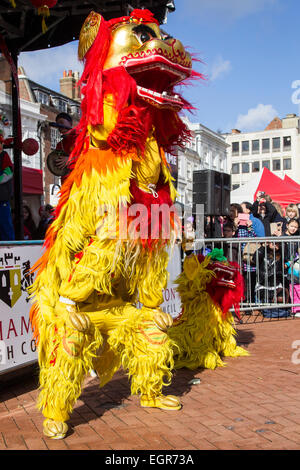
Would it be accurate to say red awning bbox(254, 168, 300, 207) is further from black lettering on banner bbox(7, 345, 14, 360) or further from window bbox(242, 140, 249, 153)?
window bbox(242, 140, 249, 153)

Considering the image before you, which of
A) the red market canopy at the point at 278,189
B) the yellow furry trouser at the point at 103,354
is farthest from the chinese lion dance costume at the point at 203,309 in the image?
the red market canopy at the point at 278,189

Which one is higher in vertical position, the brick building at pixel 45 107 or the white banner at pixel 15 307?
the brick building at pixel 45 107

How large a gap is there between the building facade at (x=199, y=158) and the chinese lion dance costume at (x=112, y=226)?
41.1m

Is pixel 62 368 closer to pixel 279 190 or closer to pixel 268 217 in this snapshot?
pixel 268 217

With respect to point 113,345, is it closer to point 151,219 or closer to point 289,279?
point 151,219

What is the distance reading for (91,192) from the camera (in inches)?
125

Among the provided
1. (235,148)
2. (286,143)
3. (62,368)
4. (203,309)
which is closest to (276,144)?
(286,143)

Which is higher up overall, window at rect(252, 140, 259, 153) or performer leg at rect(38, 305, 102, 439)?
window at rect(252, 140, 259, 153)

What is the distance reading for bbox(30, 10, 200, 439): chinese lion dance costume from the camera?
3.14m

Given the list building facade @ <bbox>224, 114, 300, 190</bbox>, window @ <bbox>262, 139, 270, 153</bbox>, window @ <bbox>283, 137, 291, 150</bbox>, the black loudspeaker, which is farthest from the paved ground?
window @ <bbox>262, 139, 270, 153</bbox>

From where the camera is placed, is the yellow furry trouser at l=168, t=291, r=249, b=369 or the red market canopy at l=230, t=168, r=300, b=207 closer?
the yellow furry trouser at l=168, t=291, r=249, b=369

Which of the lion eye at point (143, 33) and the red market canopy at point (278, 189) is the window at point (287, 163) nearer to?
the red market canopy at point (278, 189)

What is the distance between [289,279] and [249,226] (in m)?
1.16

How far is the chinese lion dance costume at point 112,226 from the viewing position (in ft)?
10.3
